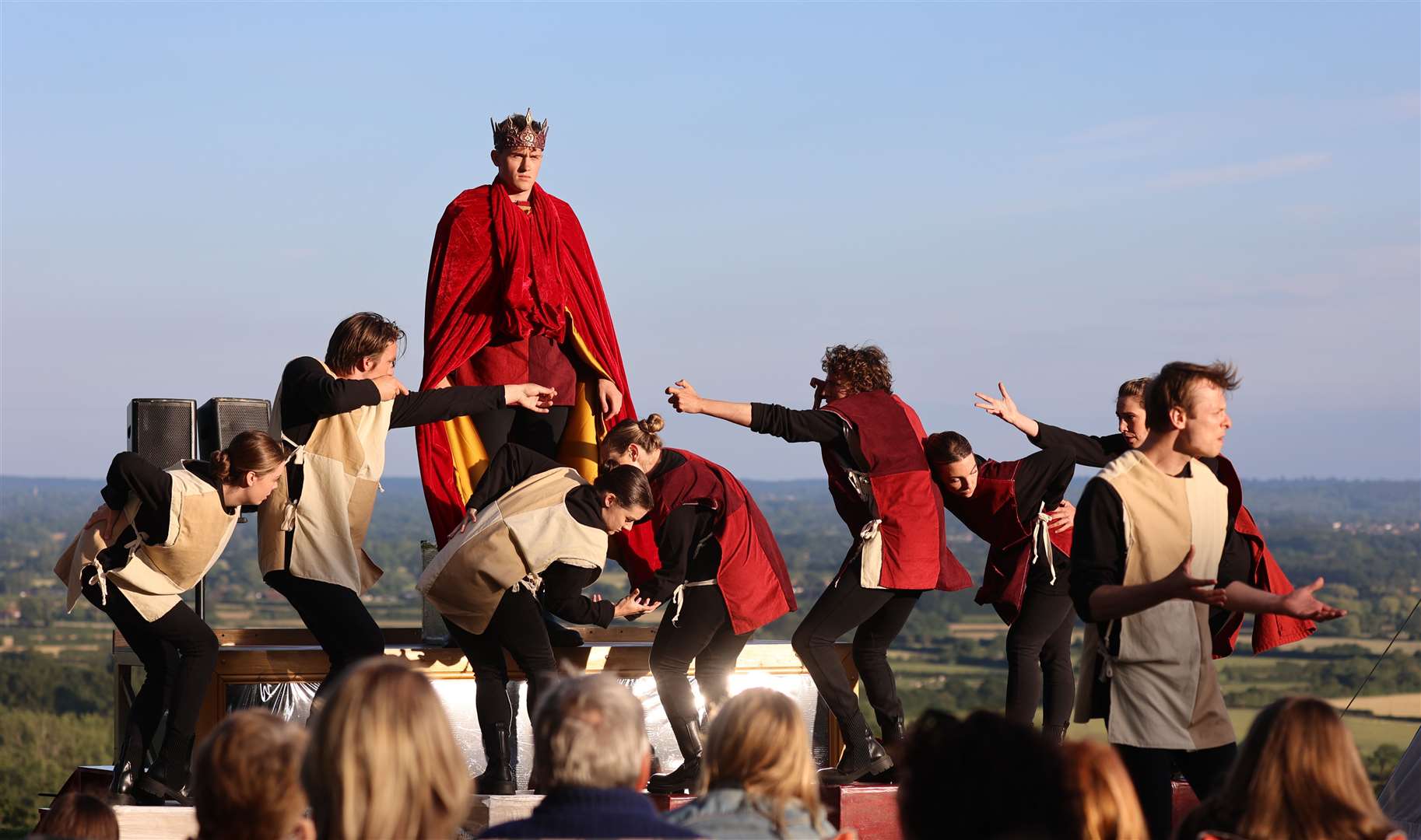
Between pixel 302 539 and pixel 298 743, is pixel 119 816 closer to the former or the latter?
pixel 302 539

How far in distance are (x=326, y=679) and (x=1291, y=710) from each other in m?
3.77

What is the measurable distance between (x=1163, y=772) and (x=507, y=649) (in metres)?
2.32

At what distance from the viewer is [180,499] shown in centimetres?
519

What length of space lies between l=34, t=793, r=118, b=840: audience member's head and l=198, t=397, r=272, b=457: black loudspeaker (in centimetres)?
343

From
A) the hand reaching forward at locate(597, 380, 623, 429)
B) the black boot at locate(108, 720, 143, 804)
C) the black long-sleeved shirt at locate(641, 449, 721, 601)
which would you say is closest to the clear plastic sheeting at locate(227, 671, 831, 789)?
the black long-sleeved shirt at locate(641, 449, 721, 601)

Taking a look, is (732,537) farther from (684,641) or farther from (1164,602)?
(1164,602)

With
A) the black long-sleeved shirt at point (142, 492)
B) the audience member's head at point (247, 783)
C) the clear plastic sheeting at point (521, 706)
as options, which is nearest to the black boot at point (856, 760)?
the clear plastic sheeting at point (521, 706)

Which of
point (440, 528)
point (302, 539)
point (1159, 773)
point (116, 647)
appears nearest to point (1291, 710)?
point (1159, 773)

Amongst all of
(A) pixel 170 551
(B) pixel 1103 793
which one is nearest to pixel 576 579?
(A) pixel 170 551

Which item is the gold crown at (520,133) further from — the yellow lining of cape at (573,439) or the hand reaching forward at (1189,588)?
the hand reaching forward at (1189,588)

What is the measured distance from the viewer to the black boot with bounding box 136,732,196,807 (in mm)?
5219

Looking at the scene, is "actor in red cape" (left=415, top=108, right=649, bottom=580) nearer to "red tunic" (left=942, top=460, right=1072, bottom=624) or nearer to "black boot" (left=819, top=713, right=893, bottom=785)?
"black boot" (left=819, top=713, right=893, bottom=785)

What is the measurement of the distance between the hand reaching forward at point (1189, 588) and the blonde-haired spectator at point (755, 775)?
1071 millimetres

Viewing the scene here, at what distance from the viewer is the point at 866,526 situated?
5.68m
